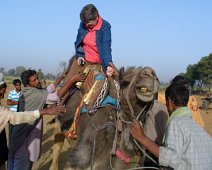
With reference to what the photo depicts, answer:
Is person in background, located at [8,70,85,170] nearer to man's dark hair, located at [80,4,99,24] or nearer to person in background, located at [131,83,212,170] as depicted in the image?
man's dark hair, located at [80,4,99,24]

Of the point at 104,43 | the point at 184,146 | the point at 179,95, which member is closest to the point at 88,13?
the point at 104,43

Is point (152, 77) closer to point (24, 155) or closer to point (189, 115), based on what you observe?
point (189, 115)

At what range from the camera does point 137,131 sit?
10.8 ft

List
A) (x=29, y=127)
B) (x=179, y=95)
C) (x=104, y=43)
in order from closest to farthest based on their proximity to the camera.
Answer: (x=179, y=95) → (x=104, y=43) → (x=29, y=127)

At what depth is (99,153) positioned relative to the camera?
12.3 ft

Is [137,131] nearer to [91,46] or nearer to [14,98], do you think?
[91,46]

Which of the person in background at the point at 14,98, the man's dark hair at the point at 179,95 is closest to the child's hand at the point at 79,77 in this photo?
the man's dark hair at the point at 179,95

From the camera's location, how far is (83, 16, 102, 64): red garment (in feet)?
16.3

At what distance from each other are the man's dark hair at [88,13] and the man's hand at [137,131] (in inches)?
76.1

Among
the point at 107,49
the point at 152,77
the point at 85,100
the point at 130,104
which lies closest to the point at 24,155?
the point at 85,100

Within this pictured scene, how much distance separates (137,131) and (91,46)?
7.08 feet

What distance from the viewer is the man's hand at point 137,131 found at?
128 inches

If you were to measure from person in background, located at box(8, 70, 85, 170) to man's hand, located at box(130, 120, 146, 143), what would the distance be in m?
1.65

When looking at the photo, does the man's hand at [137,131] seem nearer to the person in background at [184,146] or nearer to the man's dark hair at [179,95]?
the person in background at [184,146]
